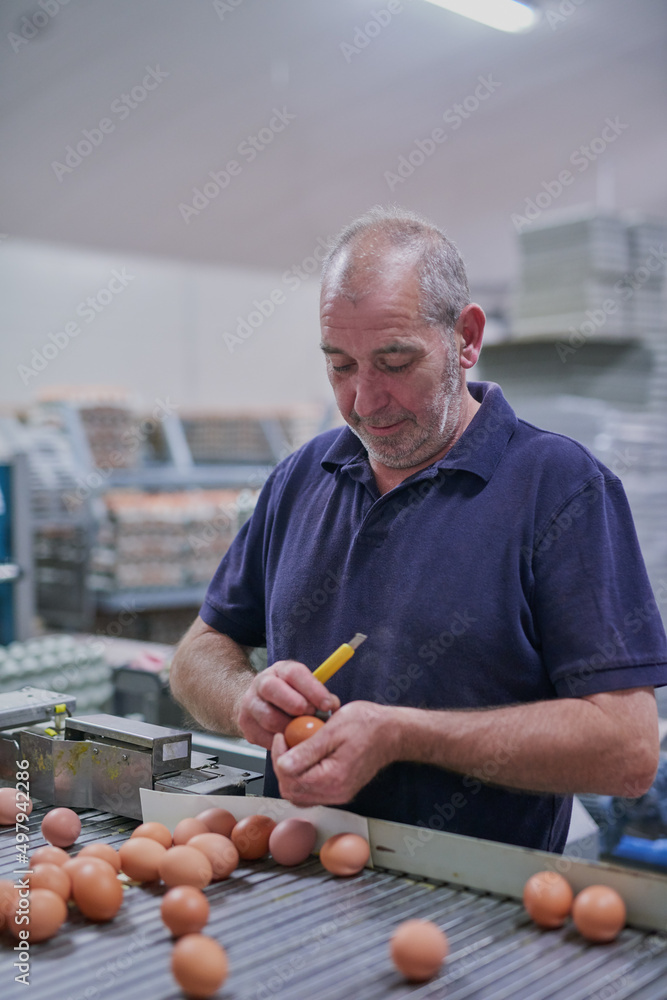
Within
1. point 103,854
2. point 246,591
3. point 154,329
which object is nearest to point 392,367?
point 246,591

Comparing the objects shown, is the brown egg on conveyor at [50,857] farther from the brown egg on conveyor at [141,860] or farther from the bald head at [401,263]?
the bald head at [401,263]

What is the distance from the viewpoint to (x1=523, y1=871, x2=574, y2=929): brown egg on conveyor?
1.10 metres

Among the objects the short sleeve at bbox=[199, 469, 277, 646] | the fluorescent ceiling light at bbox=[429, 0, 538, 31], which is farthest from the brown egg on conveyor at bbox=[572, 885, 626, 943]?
the fluorescent ceiling light at bbox=[429, 0, 538, 31]

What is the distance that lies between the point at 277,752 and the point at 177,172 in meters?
7.85

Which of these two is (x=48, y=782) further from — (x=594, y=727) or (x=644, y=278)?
(x=644, y=278)

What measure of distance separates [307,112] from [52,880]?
6870 millimetres

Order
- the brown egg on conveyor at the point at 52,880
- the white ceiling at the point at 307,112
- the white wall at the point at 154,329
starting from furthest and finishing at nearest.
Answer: the white wall at the point at 154,329
the white ceiling at the point at 307,112
the brown egg on conveyor at the point at 52,880

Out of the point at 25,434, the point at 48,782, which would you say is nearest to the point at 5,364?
the point at 25,434

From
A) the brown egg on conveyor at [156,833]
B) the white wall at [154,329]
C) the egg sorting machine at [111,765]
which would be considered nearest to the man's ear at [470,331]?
the egg sorting machine at [111,765]

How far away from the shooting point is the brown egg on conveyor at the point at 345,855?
126cm

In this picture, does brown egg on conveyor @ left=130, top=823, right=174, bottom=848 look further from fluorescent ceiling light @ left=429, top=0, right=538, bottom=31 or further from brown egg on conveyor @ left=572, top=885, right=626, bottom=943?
fluorescent ceiling light @ left=429, top=0, right=538, bottom=31

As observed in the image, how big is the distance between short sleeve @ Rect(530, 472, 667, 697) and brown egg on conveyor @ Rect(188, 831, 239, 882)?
577 mm

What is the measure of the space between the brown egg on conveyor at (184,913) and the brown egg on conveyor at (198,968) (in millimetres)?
86

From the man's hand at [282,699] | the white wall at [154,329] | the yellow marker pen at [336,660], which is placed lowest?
the man's hand at [282,699]
